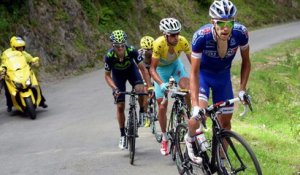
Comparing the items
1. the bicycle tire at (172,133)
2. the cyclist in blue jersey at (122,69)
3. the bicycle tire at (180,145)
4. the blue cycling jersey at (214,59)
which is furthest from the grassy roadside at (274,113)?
the cyclist in blue jersey at (122,69)

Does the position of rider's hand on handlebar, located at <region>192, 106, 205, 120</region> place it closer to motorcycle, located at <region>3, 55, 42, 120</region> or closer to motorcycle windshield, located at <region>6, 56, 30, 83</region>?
motorcycle, located at <region>3, 55, 42, 120</region>

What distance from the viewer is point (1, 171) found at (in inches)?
333

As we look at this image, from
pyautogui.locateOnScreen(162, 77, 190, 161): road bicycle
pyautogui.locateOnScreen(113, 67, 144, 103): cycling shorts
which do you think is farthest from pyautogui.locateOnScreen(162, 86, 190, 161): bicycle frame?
pyautogui.locateOnScreen(113, 67, 144, 103): cycling shorts

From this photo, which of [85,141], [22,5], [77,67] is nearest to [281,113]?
[85,141]

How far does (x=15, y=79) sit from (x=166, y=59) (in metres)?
5.56

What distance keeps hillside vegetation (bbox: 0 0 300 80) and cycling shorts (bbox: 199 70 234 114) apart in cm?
1237

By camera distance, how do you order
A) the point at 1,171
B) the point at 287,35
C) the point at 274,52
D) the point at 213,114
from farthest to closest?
the point at 287,35
the point at 274,52
the point at 1,171
the point at 213,114

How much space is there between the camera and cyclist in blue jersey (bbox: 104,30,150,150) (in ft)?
27.9

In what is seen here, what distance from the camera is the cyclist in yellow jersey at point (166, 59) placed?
25.7 ft

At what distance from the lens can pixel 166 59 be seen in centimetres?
858

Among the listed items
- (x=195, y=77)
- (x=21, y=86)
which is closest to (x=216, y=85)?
(x=195, y=77)

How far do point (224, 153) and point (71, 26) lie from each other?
16894mm

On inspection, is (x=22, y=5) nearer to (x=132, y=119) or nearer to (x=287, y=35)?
(x=132, y=119)

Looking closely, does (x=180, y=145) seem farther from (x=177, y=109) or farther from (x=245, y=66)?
(x=245, y=66)
